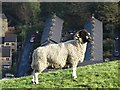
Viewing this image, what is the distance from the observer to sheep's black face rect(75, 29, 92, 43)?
6.67 m

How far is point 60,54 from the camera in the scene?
665 cm

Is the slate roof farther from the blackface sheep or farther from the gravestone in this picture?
the blackface sheep

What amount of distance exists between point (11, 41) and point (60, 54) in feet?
64.4

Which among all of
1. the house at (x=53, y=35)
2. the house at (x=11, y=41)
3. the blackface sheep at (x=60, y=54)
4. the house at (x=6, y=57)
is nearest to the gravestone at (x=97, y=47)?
the house at (x=53, y=35)

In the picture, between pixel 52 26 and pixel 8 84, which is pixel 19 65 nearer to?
pixel 52 26

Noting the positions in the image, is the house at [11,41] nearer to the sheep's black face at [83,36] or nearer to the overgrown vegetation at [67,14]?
the overgrown vegetation at [67,14]

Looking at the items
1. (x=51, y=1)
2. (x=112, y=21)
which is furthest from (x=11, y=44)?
(x=112, y=21)

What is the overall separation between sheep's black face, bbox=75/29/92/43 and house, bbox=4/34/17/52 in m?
18.3

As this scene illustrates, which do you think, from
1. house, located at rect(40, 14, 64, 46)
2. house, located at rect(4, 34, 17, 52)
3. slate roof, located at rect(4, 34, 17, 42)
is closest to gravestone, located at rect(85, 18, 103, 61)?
house, located at rect(40, 14, 64, 46)

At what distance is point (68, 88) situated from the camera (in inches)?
244

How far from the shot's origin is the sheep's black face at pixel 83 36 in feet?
21.9

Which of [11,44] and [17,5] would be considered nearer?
[11,44]

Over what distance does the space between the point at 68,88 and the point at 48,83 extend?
401 millimetres

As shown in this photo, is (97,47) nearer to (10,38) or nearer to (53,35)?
(53,35)
